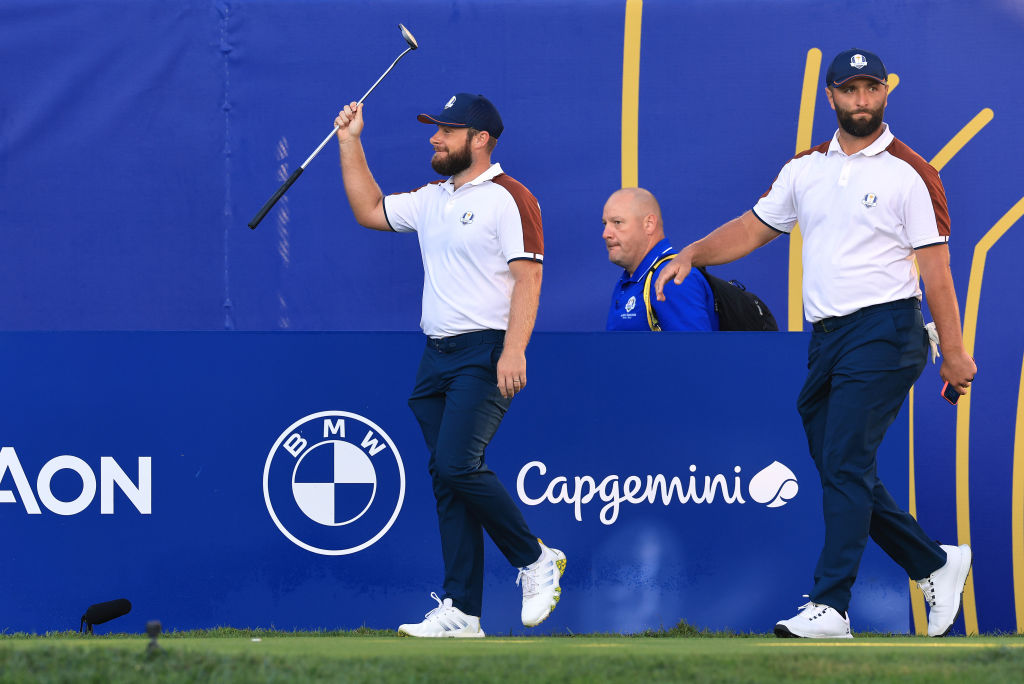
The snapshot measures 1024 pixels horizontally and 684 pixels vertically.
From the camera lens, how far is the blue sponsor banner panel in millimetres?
4090

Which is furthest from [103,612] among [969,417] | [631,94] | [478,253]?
[969,417]

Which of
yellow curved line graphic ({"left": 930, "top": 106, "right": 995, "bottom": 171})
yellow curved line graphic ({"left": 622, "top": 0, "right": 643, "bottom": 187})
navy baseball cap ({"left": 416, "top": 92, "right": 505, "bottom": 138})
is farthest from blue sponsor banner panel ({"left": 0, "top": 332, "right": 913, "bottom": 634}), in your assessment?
yellow curved line graphic ({"left": 930, "top": 106, "right": 995, "bottom": 171})

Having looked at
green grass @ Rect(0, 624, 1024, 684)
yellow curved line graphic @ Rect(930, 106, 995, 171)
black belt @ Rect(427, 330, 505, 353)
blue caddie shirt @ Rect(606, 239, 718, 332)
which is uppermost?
yellow curved line graphic @ Rect(930, 106, 995, 171)

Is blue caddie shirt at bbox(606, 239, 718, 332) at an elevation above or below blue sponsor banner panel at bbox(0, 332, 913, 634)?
above

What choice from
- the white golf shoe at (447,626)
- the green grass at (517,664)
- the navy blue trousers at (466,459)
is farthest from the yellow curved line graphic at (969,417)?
the green grass at (517,664)

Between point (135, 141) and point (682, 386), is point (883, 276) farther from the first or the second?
point (135, 141)

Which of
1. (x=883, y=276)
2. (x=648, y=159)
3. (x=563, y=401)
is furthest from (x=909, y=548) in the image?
(x=648, y=159)

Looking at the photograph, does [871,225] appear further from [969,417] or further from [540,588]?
[969,417]

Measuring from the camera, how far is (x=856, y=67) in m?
3.49

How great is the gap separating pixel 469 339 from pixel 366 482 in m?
0.72

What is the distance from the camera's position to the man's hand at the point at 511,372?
3.66m

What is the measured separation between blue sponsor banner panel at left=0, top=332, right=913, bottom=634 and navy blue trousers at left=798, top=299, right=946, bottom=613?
708mm

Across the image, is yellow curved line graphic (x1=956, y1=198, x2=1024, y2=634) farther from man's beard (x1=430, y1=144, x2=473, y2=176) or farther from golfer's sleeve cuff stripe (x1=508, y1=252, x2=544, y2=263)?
man's beard (x1=430, y1=144, x2=473, y2=176)

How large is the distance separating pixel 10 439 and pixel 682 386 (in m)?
2.24
